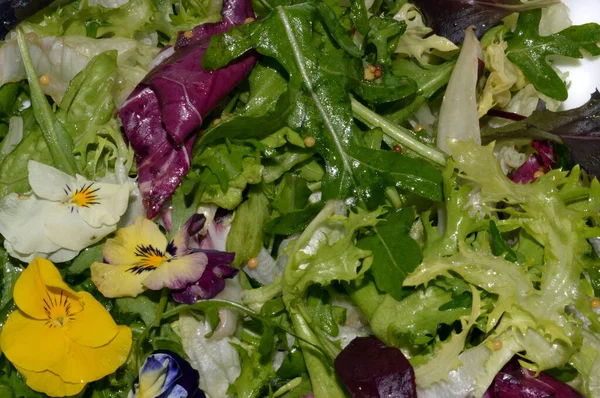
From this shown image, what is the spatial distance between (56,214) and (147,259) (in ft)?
0.75

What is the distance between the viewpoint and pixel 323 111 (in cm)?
168

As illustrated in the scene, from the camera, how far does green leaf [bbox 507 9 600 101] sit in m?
1.84

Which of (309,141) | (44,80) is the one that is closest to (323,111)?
(309,141)

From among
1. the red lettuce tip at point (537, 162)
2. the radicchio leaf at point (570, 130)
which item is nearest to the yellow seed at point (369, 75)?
the radicchio leaf at point (570, 130)

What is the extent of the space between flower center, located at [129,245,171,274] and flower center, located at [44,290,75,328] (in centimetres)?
16

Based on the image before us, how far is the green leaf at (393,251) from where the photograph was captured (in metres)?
1.60

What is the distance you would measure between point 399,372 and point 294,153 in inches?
22.3

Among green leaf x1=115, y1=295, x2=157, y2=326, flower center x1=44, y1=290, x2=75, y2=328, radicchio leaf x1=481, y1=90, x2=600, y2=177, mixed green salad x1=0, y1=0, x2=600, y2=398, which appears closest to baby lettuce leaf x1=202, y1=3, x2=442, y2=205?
mixed green salad x1=0, y1=0, x2=600, y2=398

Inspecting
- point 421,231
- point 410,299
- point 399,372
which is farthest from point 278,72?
point 399,372

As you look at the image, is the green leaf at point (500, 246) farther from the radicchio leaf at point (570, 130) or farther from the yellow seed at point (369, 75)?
the yellow seed at point (369, 75)

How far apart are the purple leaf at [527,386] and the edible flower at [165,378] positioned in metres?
0.69

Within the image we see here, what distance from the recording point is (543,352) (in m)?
1.58

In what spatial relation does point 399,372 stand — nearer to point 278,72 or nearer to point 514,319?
point 514,319

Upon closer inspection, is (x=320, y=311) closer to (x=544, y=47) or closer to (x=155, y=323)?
(x=155, y=323)
